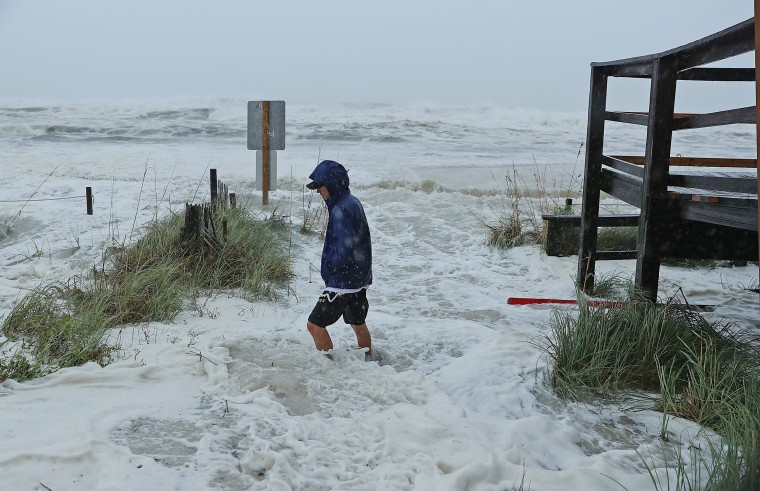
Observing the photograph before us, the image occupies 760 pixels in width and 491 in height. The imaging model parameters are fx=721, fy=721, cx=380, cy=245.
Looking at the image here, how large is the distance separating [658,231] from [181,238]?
4656 millimetres

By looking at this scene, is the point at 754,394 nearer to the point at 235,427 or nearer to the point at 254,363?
the point at 235,427

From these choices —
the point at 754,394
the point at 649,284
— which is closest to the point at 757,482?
the point at 754,394

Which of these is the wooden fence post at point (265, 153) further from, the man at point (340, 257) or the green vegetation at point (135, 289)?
the man at point (340, 257)

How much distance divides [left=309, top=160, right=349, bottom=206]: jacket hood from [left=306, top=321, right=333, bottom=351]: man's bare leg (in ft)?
2.91

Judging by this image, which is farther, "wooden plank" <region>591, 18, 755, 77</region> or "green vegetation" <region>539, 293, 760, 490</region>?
"wooden plank" <region>591, 18, 755, 77</region>

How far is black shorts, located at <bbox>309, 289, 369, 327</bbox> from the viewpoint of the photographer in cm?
501

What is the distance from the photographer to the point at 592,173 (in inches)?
292

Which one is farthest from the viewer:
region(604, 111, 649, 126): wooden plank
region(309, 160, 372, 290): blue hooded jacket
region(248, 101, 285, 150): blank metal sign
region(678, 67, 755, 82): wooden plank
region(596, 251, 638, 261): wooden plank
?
region(248, 101, 285, 150): blank metal sign

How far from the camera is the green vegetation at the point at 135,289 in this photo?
194 inches

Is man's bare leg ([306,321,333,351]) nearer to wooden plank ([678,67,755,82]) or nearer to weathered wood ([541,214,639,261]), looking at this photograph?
wooden plank ([678,67,755,82])

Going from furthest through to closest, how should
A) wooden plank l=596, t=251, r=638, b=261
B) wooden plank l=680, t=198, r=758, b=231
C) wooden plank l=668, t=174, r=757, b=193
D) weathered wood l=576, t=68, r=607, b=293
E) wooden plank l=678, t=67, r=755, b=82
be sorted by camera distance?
wooden plank l=596, t=251, r=638, b=261
weathered wood l=576, t=68, r=607, b=293
wooden plank l=678, t=67, r=755, b=82
wooden plank l=668, t=174, r=757, b=193
wooden plank l=680, t=198, r=758, b=231

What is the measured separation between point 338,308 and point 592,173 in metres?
3.64

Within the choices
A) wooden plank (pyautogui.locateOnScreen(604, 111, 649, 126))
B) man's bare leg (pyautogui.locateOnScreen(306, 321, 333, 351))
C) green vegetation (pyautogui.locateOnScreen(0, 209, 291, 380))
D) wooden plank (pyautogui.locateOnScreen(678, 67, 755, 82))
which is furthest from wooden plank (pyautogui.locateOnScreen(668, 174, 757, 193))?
green vegetation (pyautogui.locateOnScreen(0, 209, 291, 380))

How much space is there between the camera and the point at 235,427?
390cm
